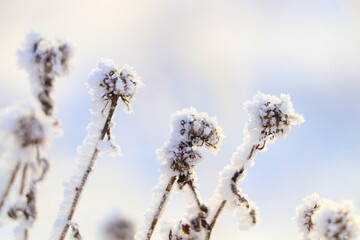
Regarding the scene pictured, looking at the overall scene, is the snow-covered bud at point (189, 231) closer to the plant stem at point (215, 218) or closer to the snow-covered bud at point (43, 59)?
the plant stem at point (215, 218)

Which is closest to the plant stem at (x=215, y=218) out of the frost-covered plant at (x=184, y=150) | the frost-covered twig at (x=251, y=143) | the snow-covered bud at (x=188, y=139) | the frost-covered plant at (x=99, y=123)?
the frost-covered twig at (x=251, y=143)

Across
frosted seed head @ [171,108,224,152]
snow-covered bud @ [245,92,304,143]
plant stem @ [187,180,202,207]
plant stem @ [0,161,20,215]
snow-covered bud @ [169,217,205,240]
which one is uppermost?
snow-covered bud @ [245,92,304,143]

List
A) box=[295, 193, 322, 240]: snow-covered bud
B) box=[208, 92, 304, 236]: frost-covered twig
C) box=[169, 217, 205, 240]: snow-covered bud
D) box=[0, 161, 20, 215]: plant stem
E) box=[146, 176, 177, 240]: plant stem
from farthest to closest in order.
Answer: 1. box=[295, 193, 322, 240]: snow-covered bud
2. box=[208, 92, 304, 236]: frost-covered twig
3. box=[169, 217, 205, 240]: snow-covered bud
4. box=[146, 176, 177, 240]: plant stem
5. box=[0, 161, 20, 215]: plant stem

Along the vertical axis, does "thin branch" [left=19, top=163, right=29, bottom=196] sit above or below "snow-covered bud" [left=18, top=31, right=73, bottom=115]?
below

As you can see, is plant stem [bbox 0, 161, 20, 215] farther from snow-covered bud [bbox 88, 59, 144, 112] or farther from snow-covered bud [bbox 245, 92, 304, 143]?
snow-covered bud [bbox 245, 92, 304, 143]

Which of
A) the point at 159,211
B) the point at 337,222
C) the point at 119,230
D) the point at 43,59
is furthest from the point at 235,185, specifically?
the point at 119,230

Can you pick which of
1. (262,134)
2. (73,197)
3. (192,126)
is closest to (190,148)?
(192,126)

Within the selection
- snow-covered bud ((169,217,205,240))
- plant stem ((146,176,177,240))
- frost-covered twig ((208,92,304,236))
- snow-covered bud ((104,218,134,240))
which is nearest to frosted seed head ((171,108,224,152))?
frost-covered twig ((208,92,304,236))
